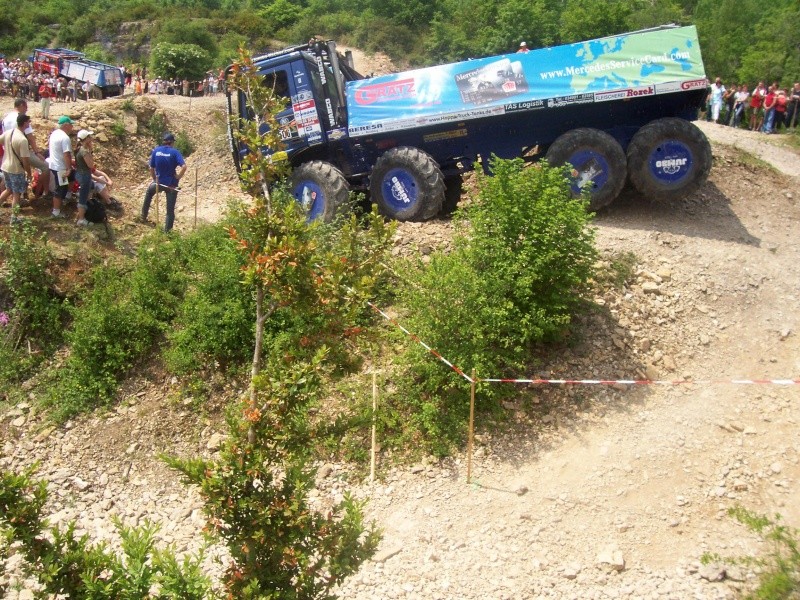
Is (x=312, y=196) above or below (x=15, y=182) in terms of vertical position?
below

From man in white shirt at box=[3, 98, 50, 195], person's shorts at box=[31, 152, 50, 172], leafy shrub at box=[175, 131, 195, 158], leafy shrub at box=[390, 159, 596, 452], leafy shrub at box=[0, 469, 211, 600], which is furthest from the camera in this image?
leafy shrub at box=[175, 131, 195, 158]

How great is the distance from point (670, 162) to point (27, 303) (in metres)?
8.40

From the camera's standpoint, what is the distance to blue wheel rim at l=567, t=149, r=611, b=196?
29.3 ft

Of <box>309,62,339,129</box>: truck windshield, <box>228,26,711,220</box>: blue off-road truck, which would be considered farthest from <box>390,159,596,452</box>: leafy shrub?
<box>309,62,339,129</box>: truck windshield

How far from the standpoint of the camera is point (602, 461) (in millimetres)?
6129

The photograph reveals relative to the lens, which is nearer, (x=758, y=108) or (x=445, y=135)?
(x=445, y=135)

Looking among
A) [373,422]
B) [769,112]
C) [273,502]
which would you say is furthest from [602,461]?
[769,112]

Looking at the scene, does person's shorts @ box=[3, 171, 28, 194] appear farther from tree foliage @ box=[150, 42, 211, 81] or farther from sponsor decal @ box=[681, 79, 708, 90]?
tree foliage @ box=[150, 42, 211, 81]

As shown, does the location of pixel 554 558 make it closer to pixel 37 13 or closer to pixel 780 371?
pixel 780 371

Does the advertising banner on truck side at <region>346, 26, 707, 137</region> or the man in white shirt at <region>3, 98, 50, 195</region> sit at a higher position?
the advertising banner on truck side at <region>346, 26, 707, 137</region>

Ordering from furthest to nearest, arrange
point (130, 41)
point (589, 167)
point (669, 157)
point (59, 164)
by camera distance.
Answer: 1. point (130, 41)
2. point (59, 164)
3. point (589, 167)
4. point (669, 157)

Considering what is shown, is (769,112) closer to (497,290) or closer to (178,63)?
(497,290)

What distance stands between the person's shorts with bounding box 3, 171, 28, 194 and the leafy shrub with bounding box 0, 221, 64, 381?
24.5 inches

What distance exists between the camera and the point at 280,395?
3129 mm
